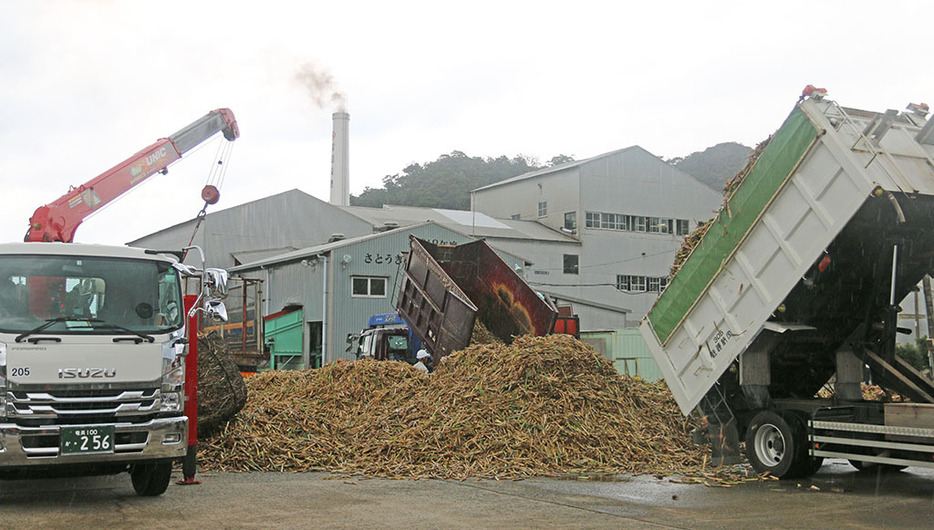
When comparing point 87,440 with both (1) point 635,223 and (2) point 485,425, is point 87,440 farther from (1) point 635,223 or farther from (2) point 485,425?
(1) point 635,223

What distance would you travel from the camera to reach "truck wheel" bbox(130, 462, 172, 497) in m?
8.26

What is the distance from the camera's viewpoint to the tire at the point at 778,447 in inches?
364

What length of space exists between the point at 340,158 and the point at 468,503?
45.1 m

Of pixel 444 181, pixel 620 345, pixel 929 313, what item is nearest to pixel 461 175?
pixel 444 181

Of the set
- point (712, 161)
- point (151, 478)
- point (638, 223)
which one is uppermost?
point (712, 161)

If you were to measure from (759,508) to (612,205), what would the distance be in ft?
134

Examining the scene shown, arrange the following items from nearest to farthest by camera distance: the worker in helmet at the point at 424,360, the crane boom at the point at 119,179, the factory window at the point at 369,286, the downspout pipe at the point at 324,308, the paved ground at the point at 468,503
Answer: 1. the paved ground at the point at 468,503
2. the worker in helmet at the point at 424,360
3. the crane boom at the point at 119,179
4. the downspout pipe at the point at 324,308
5. the factory window at the point at 369,286

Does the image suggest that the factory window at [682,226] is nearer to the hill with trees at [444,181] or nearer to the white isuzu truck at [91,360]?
the hill with trees at [444,181]

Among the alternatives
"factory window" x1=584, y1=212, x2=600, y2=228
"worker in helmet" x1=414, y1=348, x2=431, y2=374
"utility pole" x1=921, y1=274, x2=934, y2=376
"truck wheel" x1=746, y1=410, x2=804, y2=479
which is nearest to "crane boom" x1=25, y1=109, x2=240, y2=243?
"worker in helmet" x1=414, y1=348, x2=431, y2=374

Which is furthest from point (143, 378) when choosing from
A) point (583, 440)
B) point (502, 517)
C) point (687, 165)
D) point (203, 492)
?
point (687, 165)

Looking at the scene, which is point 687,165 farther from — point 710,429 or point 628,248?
point 710,429

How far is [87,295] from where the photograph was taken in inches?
313

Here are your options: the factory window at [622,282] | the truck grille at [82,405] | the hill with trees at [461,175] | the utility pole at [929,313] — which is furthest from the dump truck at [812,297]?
the hill with trees at [461,175]

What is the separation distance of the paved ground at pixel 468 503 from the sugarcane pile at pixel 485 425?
1.89 ft
